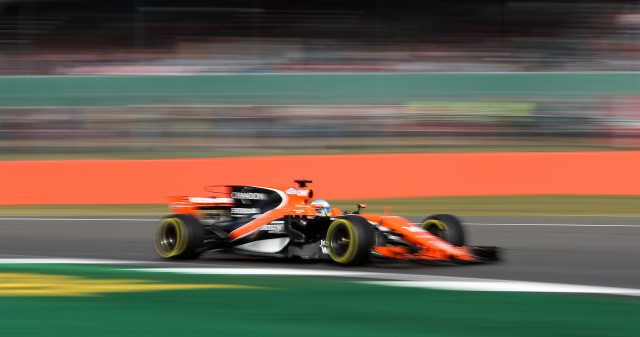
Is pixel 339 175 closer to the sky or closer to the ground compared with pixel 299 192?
closer to the sky

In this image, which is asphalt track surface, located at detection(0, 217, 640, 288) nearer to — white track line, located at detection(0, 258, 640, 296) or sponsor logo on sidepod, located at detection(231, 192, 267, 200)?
white track line, located at detection(0, 258, 640, 296)

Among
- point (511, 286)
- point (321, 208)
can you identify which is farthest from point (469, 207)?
point (511, 286)

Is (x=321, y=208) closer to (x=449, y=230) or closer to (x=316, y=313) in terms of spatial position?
(x=449, y=230)

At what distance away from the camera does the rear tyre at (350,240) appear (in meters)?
6.69

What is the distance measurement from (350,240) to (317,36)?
37.1ft

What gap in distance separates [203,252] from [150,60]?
1041cm

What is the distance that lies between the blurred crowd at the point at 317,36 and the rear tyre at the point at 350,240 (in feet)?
33.4

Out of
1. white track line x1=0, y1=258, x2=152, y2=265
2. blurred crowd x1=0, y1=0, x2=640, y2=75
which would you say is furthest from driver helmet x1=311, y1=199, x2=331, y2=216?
blurred crowd x1=0, y1=0, x2=640, y2=75

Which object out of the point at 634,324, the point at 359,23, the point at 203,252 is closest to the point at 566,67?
the point at 359,23

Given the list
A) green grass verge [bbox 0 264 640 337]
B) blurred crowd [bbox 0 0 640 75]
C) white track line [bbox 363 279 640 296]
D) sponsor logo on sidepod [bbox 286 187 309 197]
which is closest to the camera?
green grass verge [bbox 0 264 640 337]

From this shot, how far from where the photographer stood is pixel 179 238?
7.57m

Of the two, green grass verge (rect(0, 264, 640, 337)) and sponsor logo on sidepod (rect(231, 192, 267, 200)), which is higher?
sponsor logo on sidepod (rect(231, 192, 267, 200))

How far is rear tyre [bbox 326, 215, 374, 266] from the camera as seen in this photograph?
6.69 metres

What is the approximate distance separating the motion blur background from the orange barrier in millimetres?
645
